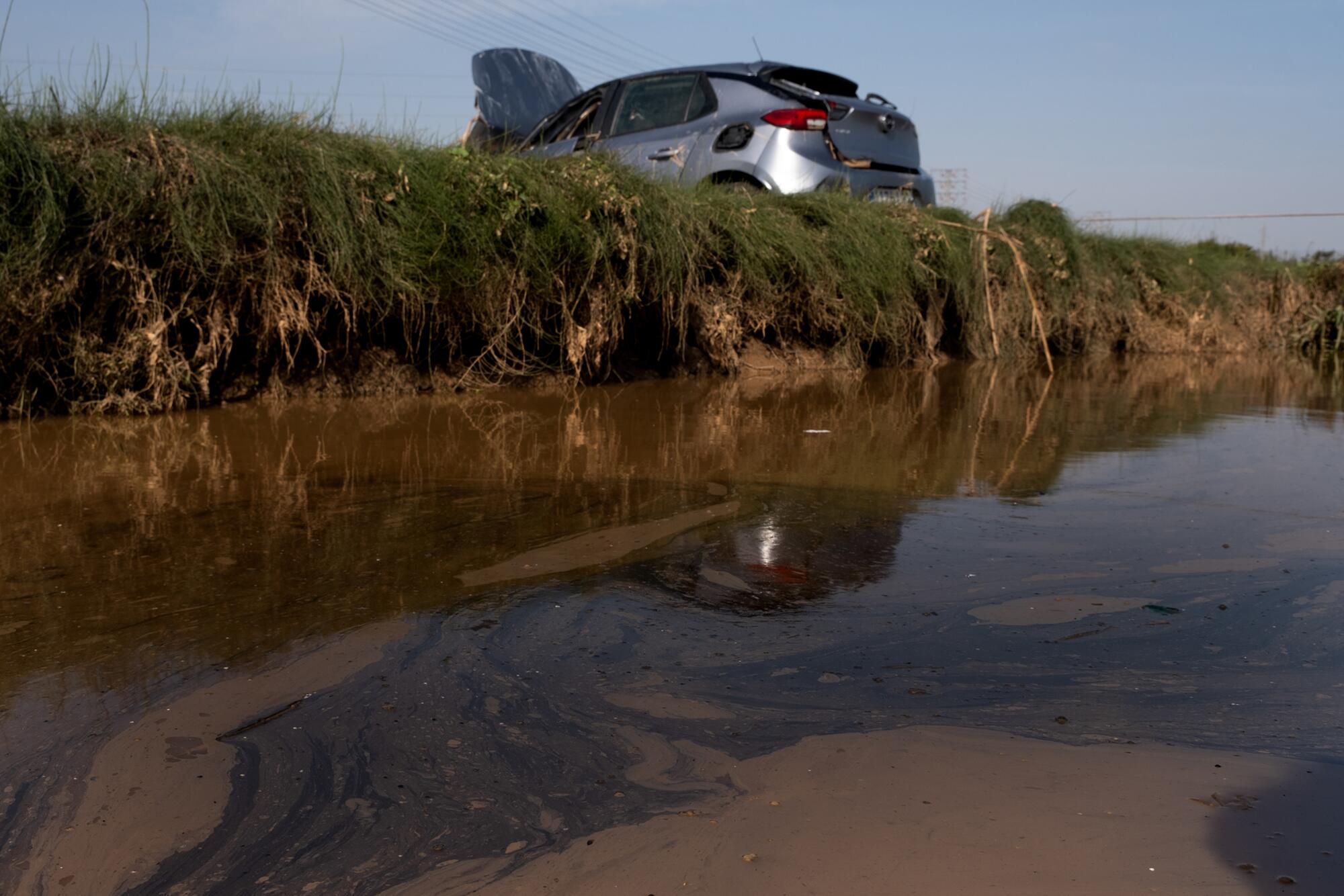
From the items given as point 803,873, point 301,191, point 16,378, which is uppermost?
point 301,191

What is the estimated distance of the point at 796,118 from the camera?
8.21m

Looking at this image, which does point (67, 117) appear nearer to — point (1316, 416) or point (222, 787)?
point (222, 787)

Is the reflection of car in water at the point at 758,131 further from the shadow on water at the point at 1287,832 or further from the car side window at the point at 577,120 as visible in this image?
the shadow on water at the point at 1287,832

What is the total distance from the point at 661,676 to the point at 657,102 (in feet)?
23.7

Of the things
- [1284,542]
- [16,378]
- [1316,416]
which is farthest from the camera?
[1316,416]

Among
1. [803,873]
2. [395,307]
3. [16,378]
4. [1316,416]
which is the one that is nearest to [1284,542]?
[803,873]

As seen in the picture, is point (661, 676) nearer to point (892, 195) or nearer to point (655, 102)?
point (655, 102)

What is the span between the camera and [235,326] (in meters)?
5.88

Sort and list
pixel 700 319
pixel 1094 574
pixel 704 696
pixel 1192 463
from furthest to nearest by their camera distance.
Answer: pixel 700 319 → pixel 1192 463 → pixel 1094 574 → pixel 704 696

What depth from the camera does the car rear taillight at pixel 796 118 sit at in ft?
26.9

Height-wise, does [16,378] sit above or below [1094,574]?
above

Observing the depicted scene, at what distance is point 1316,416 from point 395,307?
563cm

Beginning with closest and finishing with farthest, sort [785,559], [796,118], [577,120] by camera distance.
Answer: [785,559]
[796,118]
[577,120]

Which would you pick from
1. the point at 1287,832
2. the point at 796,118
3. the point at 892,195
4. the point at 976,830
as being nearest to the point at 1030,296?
the point at 892,195
